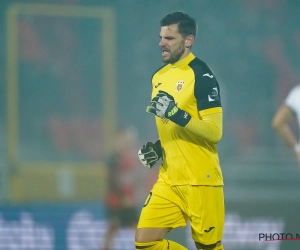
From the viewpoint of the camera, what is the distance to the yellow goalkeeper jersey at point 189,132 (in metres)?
4.43

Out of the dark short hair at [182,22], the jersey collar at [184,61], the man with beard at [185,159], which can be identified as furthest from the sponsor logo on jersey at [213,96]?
the dark short hair at [182,22]

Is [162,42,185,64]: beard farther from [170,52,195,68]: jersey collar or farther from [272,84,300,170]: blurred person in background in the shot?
[272,84,300,170]: blurred person in background

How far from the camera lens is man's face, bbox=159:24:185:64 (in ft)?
15.0

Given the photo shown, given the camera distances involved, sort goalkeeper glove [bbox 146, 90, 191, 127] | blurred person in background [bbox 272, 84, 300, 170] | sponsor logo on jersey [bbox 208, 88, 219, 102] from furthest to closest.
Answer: blurred person in background [bbox 272, 84, 300, 170], sponsor logo on jersey [bbox 208, 88, 219, 102], goalkeeper glove [bbox 146, 90, 191, 127]

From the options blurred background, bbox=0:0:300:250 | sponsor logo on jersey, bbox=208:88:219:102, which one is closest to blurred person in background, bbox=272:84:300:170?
sponsor logo on jersey, bbox=208:88:219:102

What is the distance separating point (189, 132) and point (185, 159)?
0.56 feet

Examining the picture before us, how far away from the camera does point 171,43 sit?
15.0ft

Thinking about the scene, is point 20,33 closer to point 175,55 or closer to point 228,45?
point 228,45

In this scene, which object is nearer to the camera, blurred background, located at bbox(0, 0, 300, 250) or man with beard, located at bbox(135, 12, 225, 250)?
man with beard, located at bbox(135, 12, 225, 250)

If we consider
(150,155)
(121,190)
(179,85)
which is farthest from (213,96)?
(121,190)

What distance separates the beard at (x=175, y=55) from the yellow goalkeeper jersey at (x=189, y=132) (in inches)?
1.5

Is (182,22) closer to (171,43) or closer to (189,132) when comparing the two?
(171,43)

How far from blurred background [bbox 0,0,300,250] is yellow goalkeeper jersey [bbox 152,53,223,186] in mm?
5521

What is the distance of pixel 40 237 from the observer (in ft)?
25.8
